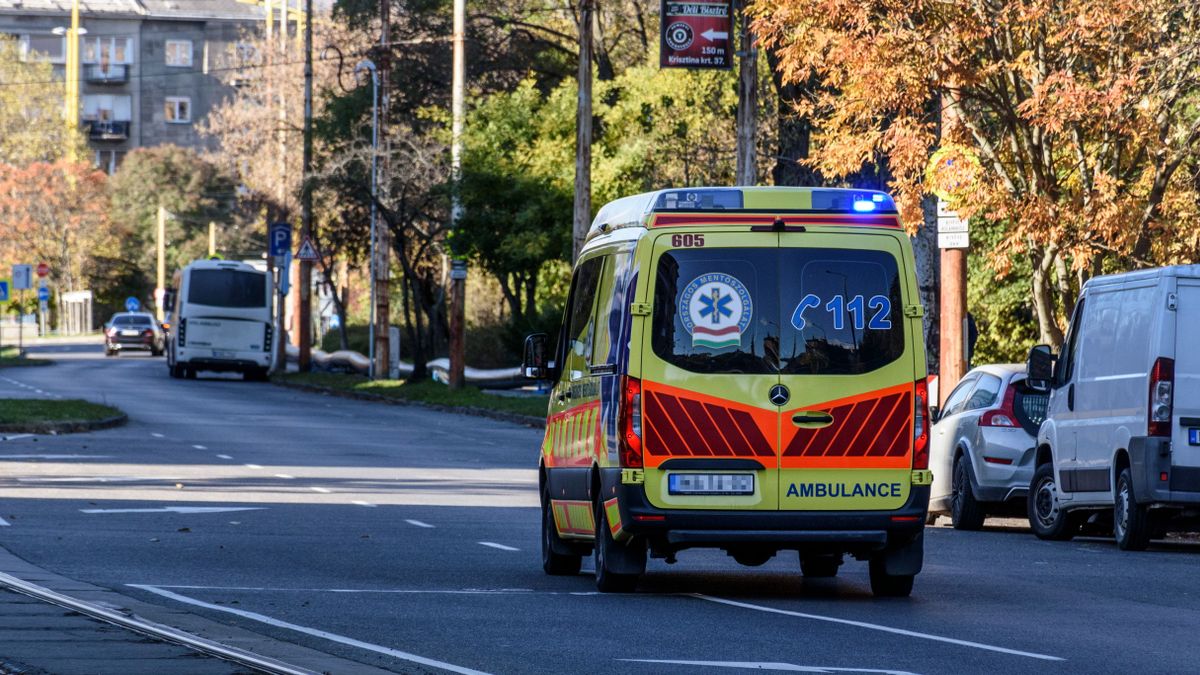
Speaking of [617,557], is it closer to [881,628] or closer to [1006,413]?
[881,628]

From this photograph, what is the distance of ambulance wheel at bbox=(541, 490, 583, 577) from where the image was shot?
13.9m

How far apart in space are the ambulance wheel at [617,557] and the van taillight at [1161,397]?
5268mm

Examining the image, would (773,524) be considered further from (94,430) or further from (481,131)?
(481,131)

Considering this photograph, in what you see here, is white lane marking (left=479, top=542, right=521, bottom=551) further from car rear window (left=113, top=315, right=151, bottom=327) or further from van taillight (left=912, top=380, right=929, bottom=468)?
car rear window (left=113, top=315, right=151, bottom=327)

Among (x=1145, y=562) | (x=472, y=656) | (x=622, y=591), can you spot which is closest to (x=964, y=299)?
(x=1145, y=562)

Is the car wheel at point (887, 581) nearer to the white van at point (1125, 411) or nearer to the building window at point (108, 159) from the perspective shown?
the white van at point (1125, 411)

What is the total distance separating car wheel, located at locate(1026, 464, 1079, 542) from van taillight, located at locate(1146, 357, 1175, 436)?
6.16 ft

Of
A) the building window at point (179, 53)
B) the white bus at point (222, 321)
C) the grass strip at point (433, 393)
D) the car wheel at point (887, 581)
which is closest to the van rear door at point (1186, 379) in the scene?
the car wheel at point (887, 581)

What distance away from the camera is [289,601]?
1187 centimetres

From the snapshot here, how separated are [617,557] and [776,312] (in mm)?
1734

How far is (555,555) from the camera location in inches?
549

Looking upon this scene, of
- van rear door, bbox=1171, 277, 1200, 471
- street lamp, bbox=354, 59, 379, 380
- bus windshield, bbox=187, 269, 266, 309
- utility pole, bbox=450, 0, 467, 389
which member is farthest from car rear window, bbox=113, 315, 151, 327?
van rear door, bbox=1171, 277, 1200, 471

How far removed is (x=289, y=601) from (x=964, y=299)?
13.1 meters

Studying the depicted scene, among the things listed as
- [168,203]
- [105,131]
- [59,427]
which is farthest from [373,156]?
[105,131]
